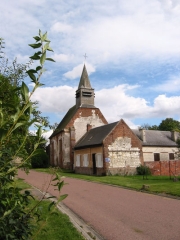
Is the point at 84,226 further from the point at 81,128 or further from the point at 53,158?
the point at 53,158

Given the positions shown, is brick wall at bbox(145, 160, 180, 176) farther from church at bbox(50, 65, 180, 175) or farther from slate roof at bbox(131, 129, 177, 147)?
slate roof at bbox(131, 129, 177, 147)

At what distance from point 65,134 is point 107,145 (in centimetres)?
1174

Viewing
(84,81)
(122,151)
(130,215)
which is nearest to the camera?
(130,215)

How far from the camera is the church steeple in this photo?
42.3 meters

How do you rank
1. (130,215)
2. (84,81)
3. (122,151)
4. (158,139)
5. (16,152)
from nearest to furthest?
(16,152) → (130,215) → (122,151) → (158,139) → (84,81)

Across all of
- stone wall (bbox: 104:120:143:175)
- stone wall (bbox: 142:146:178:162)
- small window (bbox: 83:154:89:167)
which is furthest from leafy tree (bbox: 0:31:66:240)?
stone wall (bbox: 142:146:178:162)

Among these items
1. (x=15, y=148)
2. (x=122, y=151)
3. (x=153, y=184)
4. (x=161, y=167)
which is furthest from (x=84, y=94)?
(x=15, y=148)

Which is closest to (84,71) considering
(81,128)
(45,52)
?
(81,128)

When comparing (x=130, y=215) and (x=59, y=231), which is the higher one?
(x=59, y=231)

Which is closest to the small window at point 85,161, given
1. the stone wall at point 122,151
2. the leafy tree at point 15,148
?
the stone wall at point 122,151

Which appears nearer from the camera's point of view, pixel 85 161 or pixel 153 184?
pixel 153 184

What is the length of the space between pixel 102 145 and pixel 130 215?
65.3 ft

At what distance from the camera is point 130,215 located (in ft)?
31.7

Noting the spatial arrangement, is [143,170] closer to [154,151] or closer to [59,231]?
[154,151]
